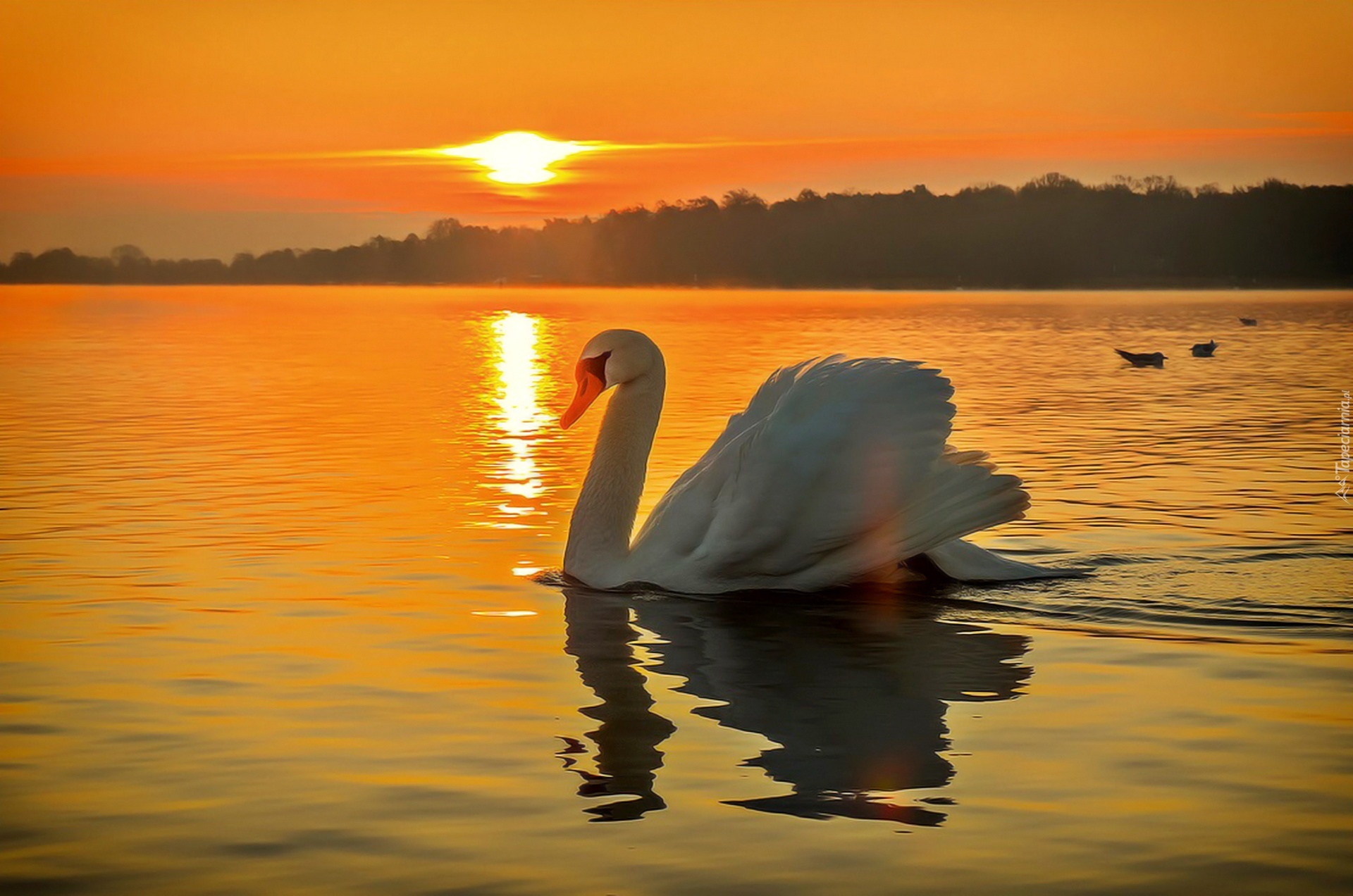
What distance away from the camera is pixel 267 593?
10.7 m

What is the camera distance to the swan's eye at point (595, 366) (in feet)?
38.2

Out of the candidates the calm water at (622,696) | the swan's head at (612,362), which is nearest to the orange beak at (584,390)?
the swan's head at (612,362)

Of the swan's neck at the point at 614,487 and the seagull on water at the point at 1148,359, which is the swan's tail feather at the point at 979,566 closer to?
the swan's neck at the point at 614,487

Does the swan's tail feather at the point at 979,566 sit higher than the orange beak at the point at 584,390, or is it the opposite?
the orange beak at the point at 584,390

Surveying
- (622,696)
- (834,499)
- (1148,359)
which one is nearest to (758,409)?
(834,499)

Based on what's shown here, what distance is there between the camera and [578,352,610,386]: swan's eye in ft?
38.2

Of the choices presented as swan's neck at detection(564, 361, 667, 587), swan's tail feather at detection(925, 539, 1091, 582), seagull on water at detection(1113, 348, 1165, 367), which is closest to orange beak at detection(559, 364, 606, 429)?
swan's neck at detection(564, 361, 667, 587)

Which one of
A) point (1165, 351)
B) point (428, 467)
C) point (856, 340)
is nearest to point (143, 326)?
point (856, 340)

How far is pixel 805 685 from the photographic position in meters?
8.33

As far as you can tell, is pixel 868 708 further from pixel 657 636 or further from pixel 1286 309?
pixel 1286 309

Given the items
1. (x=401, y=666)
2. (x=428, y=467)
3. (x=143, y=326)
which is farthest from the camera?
(x=143, y=326)

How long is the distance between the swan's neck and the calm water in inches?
13.4

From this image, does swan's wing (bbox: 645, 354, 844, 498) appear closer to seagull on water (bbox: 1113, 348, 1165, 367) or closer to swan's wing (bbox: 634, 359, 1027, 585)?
swan's wing (bbox: 634, 359, 1027, 585)

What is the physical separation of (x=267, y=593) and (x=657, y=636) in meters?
2.57
